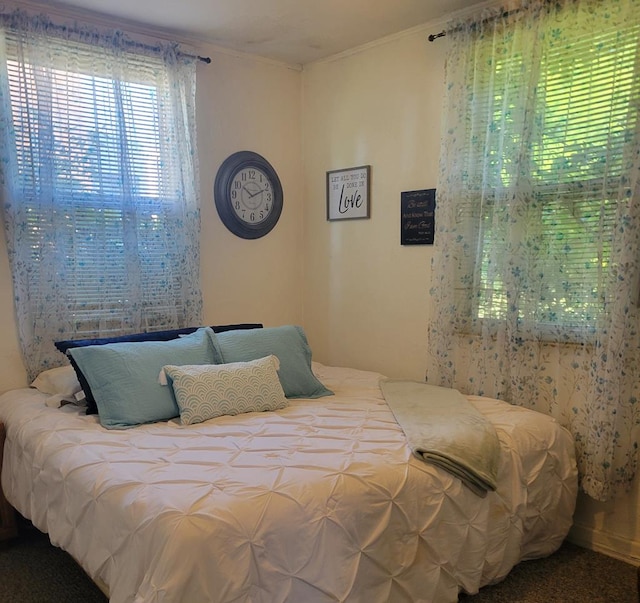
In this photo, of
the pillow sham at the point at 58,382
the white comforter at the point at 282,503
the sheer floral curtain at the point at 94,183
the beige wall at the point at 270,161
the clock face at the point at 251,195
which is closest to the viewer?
the white comforter at the point at 282,503

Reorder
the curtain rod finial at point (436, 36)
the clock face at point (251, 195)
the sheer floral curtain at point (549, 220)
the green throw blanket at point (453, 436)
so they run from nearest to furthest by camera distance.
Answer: the green throw blanket at point (453, 436), the sheer floral curtain at point (549, 220), the curtain rod finial at point (436, 36), the clock face at point (251, 195)

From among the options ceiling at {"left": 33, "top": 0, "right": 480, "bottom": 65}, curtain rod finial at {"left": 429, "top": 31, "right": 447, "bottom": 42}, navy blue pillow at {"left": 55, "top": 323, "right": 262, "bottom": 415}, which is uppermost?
ceiling at {"left": 33, "top": 0, "right": 480, "bottom": 65}

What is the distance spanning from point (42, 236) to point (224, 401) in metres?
1.25

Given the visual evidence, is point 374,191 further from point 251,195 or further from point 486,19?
point 486,19

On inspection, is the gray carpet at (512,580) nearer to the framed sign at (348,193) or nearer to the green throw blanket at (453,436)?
the green throw blanket at (453,436)

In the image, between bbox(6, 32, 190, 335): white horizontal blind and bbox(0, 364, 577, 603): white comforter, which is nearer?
bbox(0, 364, 577, 603): white comforter

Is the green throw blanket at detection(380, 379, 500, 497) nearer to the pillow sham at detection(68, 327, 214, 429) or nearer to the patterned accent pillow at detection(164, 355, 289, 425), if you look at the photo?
the patterned accent pillow at detection(164, 355, 289, 425)

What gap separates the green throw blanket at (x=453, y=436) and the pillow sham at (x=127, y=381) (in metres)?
1.01

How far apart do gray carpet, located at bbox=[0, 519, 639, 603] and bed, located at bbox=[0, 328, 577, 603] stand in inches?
3.3

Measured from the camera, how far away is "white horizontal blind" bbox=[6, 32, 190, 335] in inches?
104

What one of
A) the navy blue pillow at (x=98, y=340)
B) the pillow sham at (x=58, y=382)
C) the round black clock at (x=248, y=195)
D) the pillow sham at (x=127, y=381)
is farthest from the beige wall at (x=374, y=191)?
the pillow sham at (x=58, y=382)

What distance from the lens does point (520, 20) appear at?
2.48 meters

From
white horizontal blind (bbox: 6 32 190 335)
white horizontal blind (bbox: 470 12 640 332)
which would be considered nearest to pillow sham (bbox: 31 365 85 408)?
white horizontal blind (bbox: 6 32 190 335)

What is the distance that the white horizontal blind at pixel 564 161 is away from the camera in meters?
2.24
